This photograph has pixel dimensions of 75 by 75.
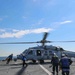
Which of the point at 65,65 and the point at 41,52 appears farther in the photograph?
the point at 41,52

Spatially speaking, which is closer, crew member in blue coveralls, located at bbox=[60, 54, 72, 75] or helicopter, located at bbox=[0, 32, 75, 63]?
crew member in blue coveralls, located at bbox=[60, 54, 72, 75]

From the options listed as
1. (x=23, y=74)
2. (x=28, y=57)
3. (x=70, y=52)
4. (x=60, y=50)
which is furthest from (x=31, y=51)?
(x=23, y=74)

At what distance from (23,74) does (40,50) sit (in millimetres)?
20720

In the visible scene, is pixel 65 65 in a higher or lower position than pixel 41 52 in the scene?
lower

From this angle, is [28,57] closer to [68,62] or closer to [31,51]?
[31,51]

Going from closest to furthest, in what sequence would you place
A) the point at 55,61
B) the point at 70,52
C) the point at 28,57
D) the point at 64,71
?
the point at 64,71 → the point at 55,61 → the point at 28,57 → the point at 70,52

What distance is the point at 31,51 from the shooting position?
40.9 metres

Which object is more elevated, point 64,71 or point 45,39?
point 45,39

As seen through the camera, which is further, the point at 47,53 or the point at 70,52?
the point at 70,52

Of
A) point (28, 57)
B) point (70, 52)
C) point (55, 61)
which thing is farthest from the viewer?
point (70, 52)

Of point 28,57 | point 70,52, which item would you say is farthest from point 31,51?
point 70,52

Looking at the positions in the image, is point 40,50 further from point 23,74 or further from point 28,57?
point 23,74

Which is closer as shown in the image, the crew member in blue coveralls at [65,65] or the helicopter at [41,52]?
the crew member in blue coveralls at [65,65]

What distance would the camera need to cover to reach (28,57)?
40.5 metres
